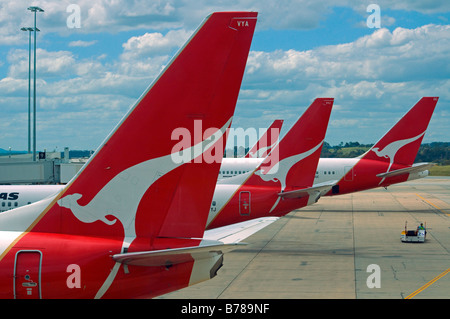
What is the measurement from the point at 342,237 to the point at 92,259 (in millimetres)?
28823

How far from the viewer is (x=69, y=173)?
53500 mm

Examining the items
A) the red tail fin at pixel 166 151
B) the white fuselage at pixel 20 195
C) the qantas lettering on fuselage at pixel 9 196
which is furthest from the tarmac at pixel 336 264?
the qantas lettering on fuselage at pixel 9 196

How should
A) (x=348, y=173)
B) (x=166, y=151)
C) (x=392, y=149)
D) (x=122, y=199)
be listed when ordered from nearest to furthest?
(x=166, y=151)
(x=122, y=199)
(x=392, y=149)
(x=348, y=173)

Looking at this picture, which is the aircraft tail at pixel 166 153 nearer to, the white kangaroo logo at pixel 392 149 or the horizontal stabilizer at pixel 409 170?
the horizontal stabilizer at pixel 409 170

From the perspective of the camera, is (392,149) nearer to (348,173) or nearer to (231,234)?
(348,173)

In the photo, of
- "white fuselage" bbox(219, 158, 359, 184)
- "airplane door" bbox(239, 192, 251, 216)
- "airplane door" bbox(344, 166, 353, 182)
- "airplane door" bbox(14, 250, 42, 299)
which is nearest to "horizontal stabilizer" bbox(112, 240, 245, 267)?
"airplane door" bbox(14, 250, 42, 299)

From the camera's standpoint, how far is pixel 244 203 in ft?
95.3

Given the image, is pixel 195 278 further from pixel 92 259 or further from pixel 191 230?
pixel 92 259

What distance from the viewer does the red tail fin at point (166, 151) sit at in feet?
30.5

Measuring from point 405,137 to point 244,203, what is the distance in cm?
2628

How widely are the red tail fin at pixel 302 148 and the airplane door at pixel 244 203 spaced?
265 cm

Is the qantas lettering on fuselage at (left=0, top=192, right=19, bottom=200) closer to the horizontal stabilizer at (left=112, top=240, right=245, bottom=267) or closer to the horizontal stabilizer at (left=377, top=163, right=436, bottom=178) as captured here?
the horizontal stabilizer at (left=112, top=240, right=245, bottom=267)

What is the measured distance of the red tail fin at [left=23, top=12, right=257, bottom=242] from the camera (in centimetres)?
928

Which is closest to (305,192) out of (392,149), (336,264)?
(336,264)
